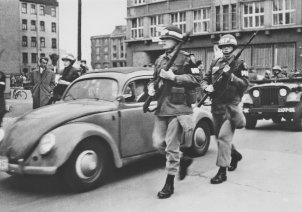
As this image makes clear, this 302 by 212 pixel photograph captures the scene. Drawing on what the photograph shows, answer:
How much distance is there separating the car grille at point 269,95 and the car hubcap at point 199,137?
4.34m

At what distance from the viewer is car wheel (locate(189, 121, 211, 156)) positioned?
7254mm

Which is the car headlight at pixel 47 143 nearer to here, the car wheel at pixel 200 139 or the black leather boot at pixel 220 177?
the black leather boot at pixel 220 177

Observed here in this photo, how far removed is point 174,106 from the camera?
16.4 ft

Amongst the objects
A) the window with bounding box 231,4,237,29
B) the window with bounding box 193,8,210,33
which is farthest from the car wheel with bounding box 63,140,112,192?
the window with bounding box 193,8,210,33

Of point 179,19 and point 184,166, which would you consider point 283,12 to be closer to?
point 179,19

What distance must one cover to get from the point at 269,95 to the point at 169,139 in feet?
22.8

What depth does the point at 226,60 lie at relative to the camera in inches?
229

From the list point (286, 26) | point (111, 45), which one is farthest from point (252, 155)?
point (111, 45)

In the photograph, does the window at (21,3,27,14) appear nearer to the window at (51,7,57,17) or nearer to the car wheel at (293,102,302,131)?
the window at (51,7,57,17)

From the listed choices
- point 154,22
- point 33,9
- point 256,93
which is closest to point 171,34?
point 256,93

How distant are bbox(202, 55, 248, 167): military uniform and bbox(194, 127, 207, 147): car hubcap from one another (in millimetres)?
1402

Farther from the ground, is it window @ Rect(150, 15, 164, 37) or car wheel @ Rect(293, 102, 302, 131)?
window @ Rect(150, 15, 164, 37)

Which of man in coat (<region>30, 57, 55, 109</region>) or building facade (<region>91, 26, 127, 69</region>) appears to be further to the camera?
Result: building facade (<region>91, 26, 127, 69</region>)

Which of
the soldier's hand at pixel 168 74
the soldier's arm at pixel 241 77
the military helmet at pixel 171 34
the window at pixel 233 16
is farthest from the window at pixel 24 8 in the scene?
the soldier's hand at pixel 168 74
